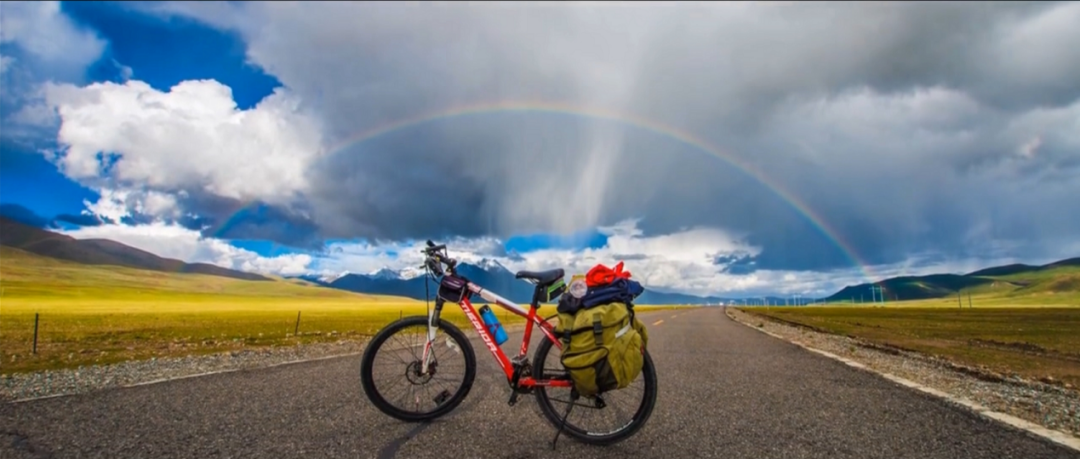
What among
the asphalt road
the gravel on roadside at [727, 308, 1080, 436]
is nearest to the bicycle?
the asphalt road

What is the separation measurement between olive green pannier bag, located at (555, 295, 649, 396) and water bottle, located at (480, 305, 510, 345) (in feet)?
3.16

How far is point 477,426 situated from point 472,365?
0.68 metres

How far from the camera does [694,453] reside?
484 centimetres

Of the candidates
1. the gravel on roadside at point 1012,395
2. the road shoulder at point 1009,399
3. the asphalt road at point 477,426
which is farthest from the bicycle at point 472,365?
the gravel on roadside at point 1012,395

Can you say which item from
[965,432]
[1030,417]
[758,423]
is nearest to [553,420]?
[758,423]

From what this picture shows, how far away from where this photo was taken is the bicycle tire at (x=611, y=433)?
207 inches

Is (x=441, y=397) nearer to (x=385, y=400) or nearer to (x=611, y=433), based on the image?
(x=385, y=400)

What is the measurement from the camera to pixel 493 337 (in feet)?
19.4

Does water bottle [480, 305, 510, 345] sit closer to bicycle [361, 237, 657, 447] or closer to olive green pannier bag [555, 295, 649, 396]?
bicycle [361, 237, 657, 447]

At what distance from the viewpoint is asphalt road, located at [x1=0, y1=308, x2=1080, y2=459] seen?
16.0ft

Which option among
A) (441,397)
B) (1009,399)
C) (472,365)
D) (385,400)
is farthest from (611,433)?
(1009,399)

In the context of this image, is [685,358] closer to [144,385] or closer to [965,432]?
[965,432]

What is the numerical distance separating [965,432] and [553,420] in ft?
14.3

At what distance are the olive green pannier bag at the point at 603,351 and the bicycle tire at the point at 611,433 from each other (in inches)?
10.1
